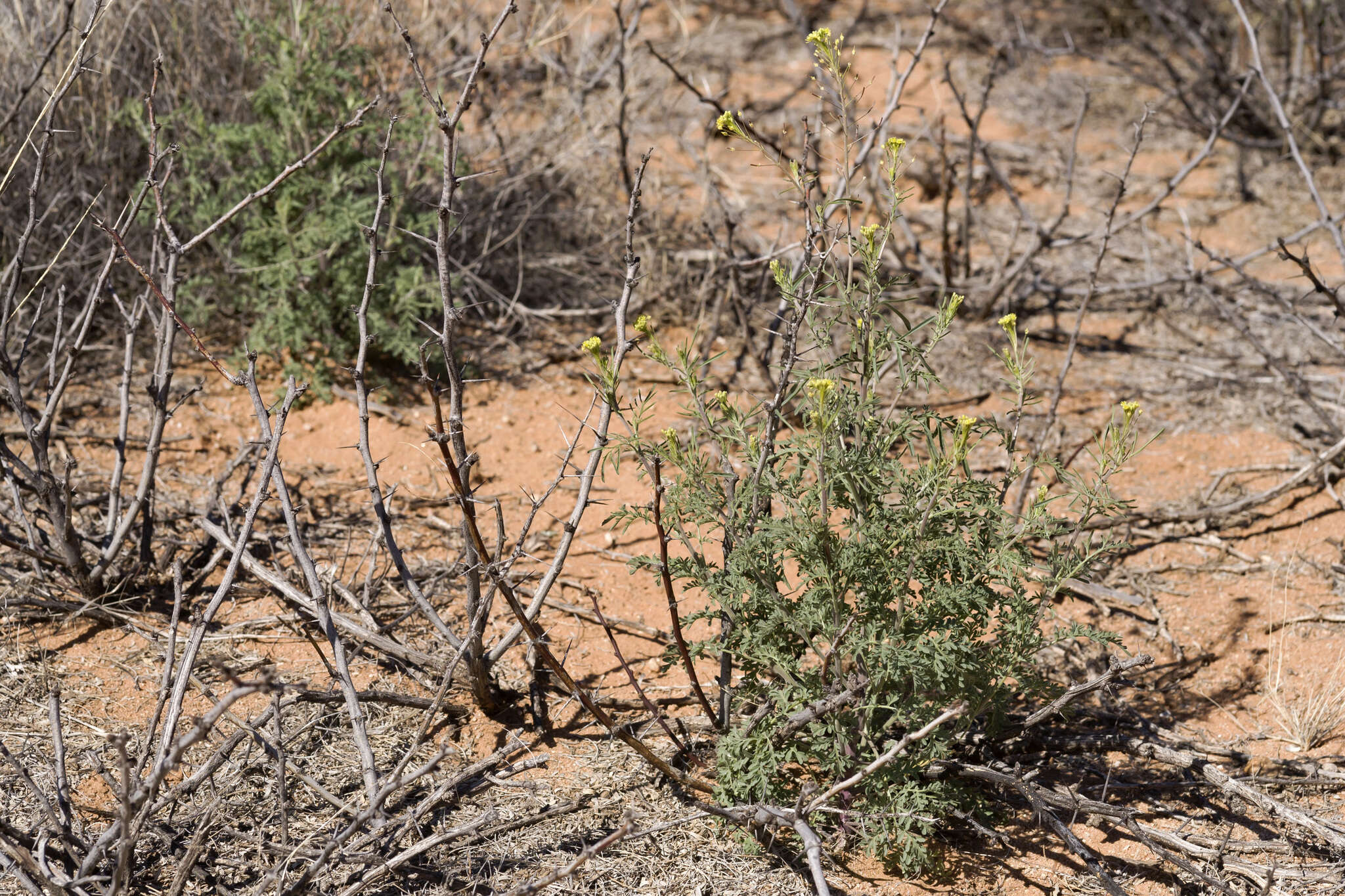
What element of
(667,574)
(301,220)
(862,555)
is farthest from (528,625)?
(301,220)

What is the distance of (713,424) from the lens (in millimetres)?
2566

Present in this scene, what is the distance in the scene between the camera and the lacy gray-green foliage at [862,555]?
92.3 inches

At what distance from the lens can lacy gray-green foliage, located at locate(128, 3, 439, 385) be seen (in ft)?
13.8

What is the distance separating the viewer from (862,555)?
8.00 feet

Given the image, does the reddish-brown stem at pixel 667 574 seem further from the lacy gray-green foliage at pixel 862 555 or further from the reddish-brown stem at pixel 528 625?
the reddish-brown stem at pixel 528 625

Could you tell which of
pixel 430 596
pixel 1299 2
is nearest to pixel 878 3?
pixel 1299 2

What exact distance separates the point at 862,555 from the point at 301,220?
280cm

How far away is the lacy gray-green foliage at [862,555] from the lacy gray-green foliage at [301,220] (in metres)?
2.03

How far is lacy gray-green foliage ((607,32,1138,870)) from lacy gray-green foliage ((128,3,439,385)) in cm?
203

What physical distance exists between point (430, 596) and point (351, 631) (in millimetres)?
451

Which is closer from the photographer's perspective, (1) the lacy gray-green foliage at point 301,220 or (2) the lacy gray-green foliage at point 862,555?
(2) the lacy gray-green foliage at point 862,555

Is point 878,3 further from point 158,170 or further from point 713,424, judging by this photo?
point 713,424

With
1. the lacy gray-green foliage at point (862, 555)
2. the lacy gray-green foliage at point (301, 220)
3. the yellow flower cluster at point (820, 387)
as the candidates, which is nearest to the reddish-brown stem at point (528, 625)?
the lacy gray-green foliage at point (862, 555)

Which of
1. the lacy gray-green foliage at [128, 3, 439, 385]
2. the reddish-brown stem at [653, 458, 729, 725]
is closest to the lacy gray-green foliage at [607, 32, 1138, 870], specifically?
the reddish-brown stem at [653, 458, 729, 725]
